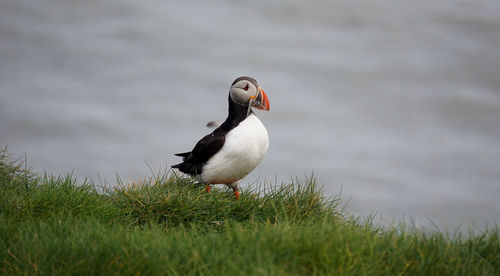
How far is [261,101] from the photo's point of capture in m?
6.09

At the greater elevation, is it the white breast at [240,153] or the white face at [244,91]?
the white face at [244,91]

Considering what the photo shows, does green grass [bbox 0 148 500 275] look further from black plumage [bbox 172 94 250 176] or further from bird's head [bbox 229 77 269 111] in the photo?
bird's head [bbox 229 77 269 111]

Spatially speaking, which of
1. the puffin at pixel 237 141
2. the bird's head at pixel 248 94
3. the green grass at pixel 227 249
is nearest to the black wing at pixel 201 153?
the puffin at pixel 237 141

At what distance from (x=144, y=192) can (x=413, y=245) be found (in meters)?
3.48

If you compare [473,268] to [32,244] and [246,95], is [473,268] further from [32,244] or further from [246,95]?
[32,244]

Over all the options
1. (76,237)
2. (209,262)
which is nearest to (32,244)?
(76,237)

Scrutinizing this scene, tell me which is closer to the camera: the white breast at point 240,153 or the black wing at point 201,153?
the white breast at point 240,153

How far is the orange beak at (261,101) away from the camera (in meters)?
6.08

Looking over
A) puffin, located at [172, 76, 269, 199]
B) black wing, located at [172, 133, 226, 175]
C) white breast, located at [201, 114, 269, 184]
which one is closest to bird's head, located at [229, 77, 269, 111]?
puffin, located at [172, 76, 269, 199]

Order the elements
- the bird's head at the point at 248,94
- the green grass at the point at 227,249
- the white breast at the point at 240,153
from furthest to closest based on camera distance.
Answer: the bird's head at the point at 248,94 → the white breast at the point at 240,153 → the green grass at the point at 227,249

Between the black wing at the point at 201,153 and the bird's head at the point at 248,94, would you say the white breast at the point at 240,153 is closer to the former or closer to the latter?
the black wing at the point at 201,153

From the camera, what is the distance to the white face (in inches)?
237

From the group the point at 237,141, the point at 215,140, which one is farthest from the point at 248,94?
the point at 215,140

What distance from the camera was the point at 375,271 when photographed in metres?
3.69
